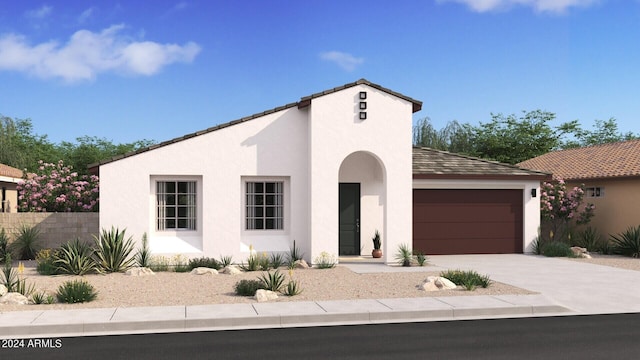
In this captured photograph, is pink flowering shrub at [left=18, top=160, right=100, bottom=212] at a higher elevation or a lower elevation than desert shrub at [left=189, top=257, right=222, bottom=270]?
higher

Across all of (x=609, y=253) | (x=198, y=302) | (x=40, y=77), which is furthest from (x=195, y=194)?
(x=40, y=77)

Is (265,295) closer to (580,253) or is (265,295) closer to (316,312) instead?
(316,312)

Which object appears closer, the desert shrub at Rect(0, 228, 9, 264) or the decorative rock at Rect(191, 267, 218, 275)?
the decorative rock at Rect(191, 267, 218, 275)

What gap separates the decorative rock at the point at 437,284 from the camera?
1330 cm

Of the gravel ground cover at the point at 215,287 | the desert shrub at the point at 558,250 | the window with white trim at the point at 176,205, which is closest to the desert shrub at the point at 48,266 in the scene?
the gravel ground cover at the point at 215,287

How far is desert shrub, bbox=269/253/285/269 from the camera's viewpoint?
1772 cm

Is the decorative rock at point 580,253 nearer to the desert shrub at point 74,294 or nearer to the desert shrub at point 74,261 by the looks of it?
the desert shrub at point 74,261

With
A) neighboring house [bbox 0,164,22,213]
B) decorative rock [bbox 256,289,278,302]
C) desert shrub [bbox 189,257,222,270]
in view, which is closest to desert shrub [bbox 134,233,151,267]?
desert shrub [bbox 189,257,222,270]

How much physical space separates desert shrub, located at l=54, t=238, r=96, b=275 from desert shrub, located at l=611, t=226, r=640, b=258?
17.7 m

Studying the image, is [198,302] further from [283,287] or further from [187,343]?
[187,343]

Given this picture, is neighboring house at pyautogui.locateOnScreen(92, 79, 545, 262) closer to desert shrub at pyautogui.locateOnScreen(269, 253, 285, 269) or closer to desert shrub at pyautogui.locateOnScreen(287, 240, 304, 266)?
desert shrub at pyautogui.locateOnScreen(287, 240, 304, 266)

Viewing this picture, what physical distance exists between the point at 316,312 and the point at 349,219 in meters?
10.2

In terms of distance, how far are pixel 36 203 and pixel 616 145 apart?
85.7 feet

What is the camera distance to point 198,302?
11805 mm
